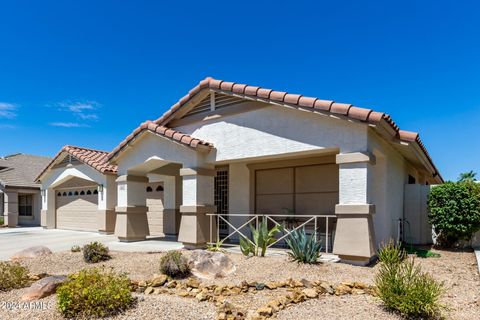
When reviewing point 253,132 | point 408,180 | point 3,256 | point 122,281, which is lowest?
point 3,256

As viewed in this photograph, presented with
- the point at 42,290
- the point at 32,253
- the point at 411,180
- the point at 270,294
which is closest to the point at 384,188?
the point at 411,180

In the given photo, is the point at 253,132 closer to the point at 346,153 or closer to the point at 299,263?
the point at 346,153

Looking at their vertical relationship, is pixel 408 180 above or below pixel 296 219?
above

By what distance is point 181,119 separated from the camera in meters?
12.7

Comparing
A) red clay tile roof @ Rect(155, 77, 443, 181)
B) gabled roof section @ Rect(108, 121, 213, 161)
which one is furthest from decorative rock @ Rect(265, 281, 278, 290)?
gabled roof section @ Rect(108, 121, 213, 161)

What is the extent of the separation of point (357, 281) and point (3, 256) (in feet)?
34.8

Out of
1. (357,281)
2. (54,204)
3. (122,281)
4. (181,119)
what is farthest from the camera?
(54,204)

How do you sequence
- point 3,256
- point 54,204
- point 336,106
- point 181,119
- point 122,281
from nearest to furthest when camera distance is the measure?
point 122,281, point 336,106, point 3,256, point 181,119, point 54,204

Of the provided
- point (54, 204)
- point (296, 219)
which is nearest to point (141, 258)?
point (296, 219)

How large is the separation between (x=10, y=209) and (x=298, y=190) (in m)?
21.2

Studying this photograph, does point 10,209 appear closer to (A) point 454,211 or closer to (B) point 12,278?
(B) point 12,278

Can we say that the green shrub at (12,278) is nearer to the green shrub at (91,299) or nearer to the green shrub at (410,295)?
the green shrub at (91,299)

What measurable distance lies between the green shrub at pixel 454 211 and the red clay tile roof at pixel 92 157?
1363cm

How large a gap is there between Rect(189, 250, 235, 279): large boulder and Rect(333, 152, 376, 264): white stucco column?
8.79 ft
